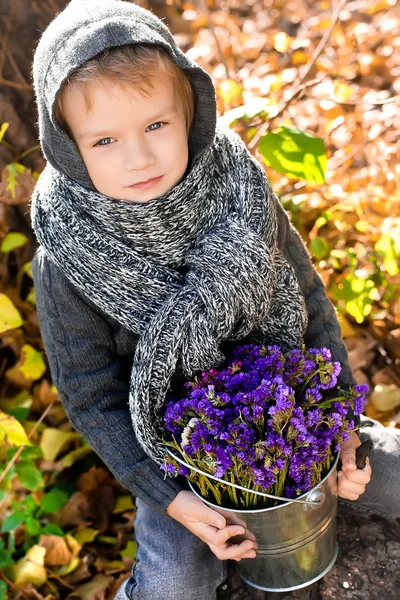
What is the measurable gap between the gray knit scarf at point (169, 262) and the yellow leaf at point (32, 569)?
539 millimetres

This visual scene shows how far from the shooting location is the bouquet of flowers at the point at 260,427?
1139mm

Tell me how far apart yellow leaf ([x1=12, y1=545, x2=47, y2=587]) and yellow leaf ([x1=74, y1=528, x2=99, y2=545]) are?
145 mm

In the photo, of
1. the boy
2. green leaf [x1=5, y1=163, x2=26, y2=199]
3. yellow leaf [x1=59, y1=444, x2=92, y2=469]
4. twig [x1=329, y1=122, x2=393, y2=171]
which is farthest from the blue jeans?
twig [x1=329, y1=122, x2=393, y2=171]

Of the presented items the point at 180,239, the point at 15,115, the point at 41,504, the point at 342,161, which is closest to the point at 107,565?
the point at 41,504

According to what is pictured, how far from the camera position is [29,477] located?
5.55 ft

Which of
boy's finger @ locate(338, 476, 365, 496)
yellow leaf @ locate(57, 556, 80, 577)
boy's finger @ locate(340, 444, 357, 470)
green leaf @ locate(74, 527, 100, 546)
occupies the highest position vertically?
boy's finger @ locate(340, 444, 357, 470)

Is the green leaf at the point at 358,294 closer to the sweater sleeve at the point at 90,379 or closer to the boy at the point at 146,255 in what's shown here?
the boy at the point at 146,255

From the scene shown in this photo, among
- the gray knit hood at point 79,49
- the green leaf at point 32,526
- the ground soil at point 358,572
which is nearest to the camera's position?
the gray knit hood at point 79,49

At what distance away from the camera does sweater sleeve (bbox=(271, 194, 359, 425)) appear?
156 centimetres

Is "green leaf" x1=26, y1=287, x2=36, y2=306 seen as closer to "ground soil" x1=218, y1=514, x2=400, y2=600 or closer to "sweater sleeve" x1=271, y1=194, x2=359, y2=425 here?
"sweater sleeve" x1=271, y1=194, x2=359, y2=425

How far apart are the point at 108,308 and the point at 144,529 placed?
1.74 feet

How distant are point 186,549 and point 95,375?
415 mm

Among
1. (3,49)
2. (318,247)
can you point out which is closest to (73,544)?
(318,247)

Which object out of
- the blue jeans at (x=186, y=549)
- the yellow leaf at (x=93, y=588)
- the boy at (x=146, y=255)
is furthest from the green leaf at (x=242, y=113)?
the yellow leaf at (x=93, y=588)
